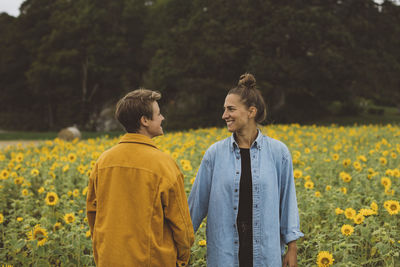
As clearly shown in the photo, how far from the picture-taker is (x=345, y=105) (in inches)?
1240

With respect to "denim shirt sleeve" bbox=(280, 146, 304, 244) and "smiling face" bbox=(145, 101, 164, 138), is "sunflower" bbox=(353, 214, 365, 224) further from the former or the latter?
"smiling face" bbox=(145, 101, 164, 138)

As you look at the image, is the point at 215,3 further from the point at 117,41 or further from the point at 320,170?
the point at 320,170

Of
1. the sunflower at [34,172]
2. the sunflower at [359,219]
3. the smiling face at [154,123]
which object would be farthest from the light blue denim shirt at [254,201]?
the sunflower at [34,172]

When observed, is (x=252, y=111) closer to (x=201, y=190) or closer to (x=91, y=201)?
(x=201, y=190)

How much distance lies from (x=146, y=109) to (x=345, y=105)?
32.1 meters

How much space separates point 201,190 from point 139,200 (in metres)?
0.65

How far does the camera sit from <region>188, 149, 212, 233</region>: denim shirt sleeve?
2576 millimetres

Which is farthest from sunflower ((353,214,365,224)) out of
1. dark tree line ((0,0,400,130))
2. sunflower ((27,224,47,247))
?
dark tree line ((0,0,400,130))

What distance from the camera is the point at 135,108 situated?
211 centimetres

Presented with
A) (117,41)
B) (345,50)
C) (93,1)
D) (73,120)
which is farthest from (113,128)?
(345,50)

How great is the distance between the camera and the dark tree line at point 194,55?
21.1m

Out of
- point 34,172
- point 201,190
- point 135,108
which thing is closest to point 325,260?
point 201,190

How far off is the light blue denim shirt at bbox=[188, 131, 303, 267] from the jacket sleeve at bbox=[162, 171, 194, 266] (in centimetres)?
34

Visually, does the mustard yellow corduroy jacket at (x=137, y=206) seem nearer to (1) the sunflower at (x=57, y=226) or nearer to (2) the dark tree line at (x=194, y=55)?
(1) the sunflower at (x=57, y=226)
